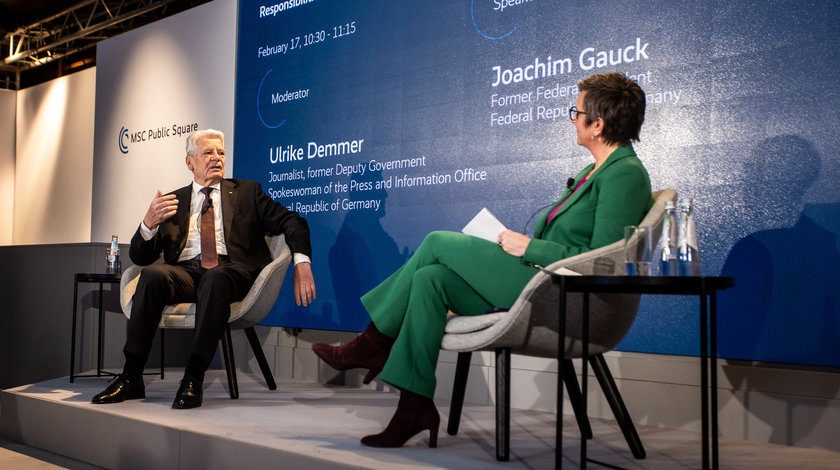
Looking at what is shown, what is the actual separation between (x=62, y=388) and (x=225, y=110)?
2.27 m

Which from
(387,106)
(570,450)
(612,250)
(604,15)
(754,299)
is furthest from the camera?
(387,106)

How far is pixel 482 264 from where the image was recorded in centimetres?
238

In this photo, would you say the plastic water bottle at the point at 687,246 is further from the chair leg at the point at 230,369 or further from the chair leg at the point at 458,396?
the chair leg at the point at 230,369

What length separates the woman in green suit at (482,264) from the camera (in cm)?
223

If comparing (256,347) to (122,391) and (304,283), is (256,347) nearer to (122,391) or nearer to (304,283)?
(304,283)

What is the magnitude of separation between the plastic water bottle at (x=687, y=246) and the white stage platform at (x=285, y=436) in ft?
1.94

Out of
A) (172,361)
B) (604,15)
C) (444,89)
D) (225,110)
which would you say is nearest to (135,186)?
(225,110)

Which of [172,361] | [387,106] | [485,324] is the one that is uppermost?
[387,106]

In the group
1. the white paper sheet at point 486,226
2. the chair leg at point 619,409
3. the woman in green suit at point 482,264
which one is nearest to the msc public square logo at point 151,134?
the white paper sheet at point 486,226

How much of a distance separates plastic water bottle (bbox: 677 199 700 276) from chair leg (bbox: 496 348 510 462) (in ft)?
1.82

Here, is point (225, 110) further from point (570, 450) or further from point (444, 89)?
point (570, 450)

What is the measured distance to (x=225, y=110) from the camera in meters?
5.29

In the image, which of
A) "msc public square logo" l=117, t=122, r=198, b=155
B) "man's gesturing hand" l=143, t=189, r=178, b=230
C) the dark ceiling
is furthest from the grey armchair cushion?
the dark ceiling

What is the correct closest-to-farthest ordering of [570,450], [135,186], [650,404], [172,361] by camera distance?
[570,450]
[650,404]
[172,361]
[135,186]
